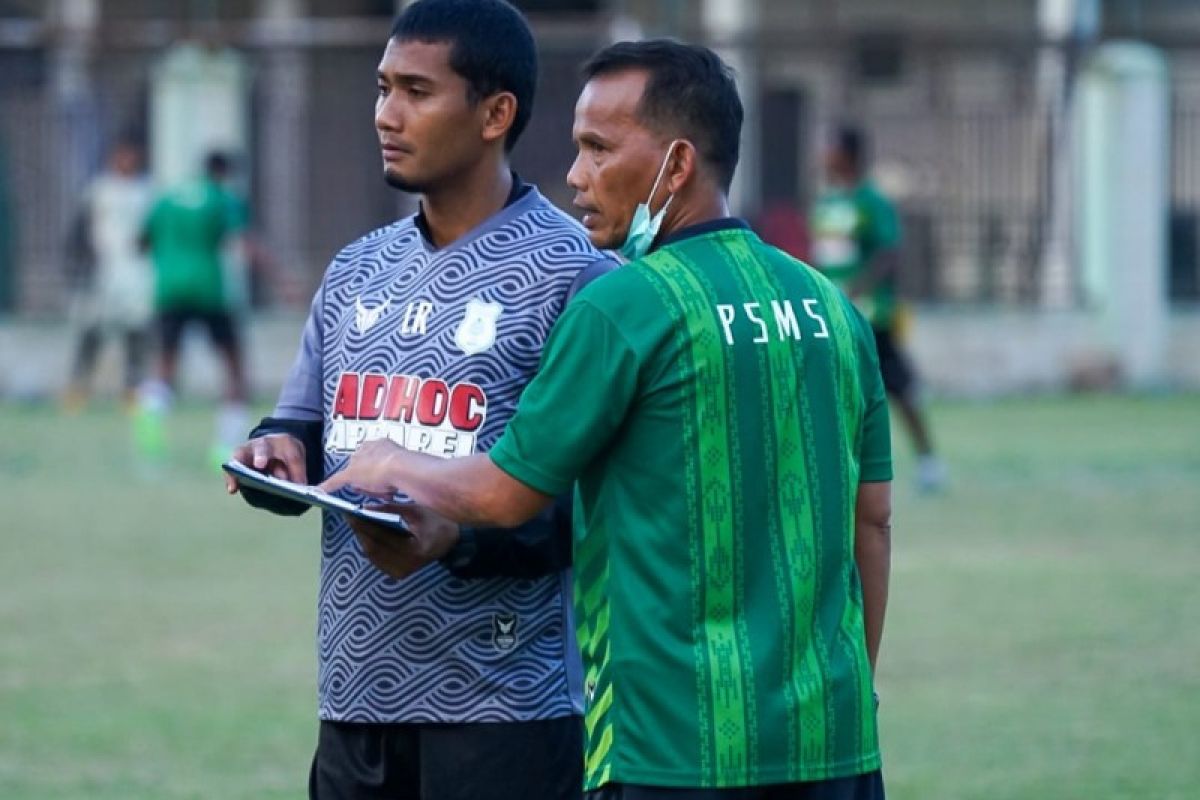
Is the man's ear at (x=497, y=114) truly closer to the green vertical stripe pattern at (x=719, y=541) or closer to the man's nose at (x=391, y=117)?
the man's nose at (x=391, y=117)

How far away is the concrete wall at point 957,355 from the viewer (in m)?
25.8

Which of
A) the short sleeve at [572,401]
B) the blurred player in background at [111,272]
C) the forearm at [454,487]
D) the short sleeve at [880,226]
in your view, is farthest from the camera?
the blurred player in background at [111,272]

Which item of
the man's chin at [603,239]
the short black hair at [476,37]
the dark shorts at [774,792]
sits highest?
the short black hair at [476,37]

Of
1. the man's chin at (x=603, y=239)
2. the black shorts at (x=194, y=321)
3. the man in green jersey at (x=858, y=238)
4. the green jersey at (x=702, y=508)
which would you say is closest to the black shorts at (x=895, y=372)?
the man in green jersey at (x=858, y=238)

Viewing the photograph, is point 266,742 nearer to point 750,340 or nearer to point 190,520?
point 750,340

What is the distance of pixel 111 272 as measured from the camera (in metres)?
24.5

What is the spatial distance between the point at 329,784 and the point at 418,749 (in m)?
0.18

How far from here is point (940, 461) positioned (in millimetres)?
17828

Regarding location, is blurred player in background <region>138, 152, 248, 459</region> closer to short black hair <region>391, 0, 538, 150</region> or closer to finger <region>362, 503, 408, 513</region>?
short black hair <region>391, 0, 538, 150</region>

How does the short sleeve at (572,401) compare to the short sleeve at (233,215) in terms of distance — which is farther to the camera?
the short sleeve at (233,215)

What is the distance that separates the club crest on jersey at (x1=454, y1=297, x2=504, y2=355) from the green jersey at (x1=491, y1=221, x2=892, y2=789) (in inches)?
16.8

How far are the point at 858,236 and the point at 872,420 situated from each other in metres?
12.7

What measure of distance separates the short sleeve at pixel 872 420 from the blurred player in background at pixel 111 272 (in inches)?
794

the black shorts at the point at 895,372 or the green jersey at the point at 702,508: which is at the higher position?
the green jersey at the point at 702,508
